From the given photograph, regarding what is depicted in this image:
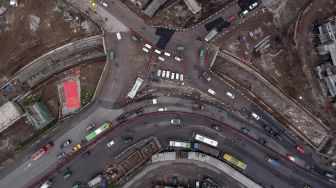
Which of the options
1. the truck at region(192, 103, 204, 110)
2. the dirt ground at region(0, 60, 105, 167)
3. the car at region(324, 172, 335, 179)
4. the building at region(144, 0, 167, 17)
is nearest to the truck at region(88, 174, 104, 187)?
the dirt ground at region(0, 60, 105, 167)

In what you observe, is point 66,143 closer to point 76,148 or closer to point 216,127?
point 76,148

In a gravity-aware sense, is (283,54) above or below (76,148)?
above

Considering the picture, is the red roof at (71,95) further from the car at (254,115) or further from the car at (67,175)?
the car at (254,115)

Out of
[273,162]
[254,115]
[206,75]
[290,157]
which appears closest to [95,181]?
[206,75]

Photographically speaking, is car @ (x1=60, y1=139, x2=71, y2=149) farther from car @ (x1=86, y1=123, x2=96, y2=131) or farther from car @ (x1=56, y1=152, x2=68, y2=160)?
car @ (x1=86, y1=123, x2=96, y2=131)

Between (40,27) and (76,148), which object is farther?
(40,27)

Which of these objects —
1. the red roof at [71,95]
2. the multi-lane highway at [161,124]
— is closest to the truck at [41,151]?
the multi-lane highway at [161,124]
